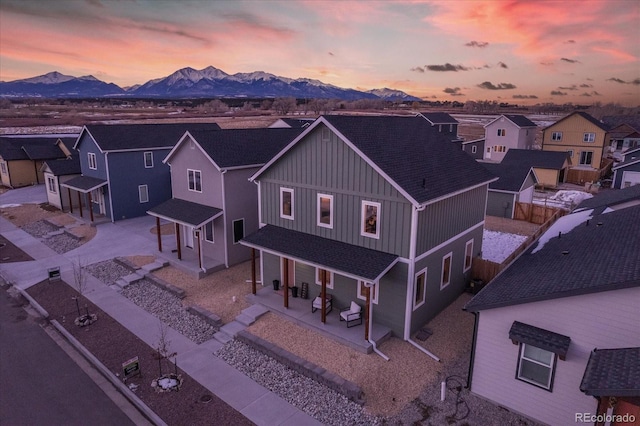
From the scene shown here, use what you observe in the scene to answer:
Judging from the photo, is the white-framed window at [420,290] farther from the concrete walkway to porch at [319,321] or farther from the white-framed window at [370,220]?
the white-framed window at [370,220]

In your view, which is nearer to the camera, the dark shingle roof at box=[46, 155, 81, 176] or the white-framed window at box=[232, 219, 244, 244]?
the white-framed window at box=[232, 219, 244, 244]

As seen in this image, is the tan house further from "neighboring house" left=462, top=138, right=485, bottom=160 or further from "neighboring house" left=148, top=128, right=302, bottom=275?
"neighboring house" left=148, top=128, right=302, bottom=275

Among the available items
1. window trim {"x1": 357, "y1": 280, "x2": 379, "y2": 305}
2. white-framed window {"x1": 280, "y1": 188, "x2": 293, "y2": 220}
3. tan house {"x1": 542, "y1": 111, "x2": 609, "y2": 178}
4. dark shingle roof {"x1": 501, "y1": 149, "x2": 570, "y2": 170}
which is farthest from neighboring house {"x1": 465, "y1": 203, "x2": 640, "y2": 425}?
tan house {"x1": 542, "y1": 111, "x2": 609, "y2": 178}

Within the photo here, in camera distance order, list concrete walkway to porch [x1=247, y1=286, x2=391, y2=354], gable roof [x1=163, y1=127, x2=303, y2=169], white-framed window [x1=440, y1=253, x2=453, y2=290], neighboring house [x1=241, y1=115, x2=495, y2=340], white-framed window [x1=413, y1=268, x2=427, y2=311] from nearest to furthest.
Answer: neighboring house [x1=241, y1=115, x2=495, y2=340]
concrete walkway to porch [x1=247, y1=286, x2=391, y2=354]
white-framed window [x1=413, y1=268, x2=427, y2=311]
white-framed window [x1=440, y1=253, x2=453, y2=290]
gable roof [x1=163, y1=127, x2=303, y2=169]

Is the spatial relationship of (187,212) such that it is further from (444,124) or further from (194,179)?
(444,124)

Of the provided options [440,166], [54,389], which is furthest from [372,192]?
[54,389]

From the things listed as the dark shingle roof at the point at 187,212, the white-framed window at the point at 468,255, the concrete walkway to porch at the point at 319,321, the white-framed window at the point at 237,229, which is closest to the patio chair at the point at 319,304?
the concrete walkway to porch at the point at 319,321

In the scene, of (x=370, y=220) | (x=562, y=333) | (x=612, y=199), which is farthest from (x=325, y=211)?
(x=612, y=199)
